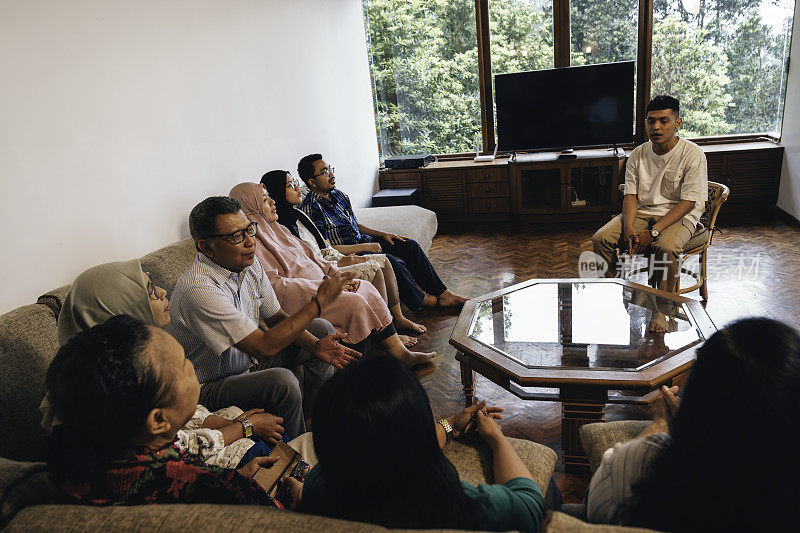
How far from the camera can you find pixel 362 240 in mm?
3613

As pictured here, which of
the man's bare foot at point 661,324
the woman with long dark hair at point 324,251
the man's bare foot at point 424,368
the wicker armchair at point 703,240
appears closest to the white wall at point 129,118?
the woman with long dark hair at point 324,251

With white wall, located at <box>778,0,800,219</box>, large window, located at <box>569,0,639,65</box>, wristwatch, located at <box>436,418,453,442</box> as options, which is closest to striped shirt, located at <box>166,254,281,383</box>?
wristwatch, located at <box>436,418,453,442</box>

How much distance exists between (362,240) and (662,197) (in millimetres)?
1900

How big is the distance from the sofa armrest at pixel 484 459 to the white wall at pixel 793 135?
4.12m

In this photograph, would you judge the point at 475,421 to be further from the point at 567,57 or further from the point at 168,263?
the point at 567,57

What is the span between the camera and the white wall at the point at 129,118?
196 cm

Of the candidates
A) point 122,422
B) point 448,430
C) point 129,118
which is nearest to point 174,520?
point 122,422

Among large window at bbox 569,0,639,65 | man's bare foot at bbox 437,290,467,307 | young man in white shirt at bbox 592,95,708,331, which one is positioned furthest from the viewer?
large window at bbox 569,0,639,65

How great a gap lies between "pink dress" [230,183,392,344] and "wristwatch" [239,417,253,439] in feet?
2.80

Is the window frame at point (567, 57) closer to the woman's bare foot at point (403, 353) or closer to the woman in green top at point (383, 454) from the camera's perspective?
the woman's bare foot at point (403, 353)

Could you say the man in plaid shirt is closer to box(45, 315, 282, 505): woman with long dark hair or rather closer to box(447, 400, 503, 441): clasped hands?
box(447, 400, 503, 441): clasped hands

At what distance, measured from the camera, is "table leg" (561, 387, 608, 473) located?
186 centimetres

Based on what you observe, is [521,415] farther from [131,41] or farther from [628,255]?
[131,41]

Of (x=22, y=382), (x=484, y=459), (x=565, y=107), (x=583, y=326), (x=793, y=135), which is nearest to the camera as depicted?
(x=484, y=459)
